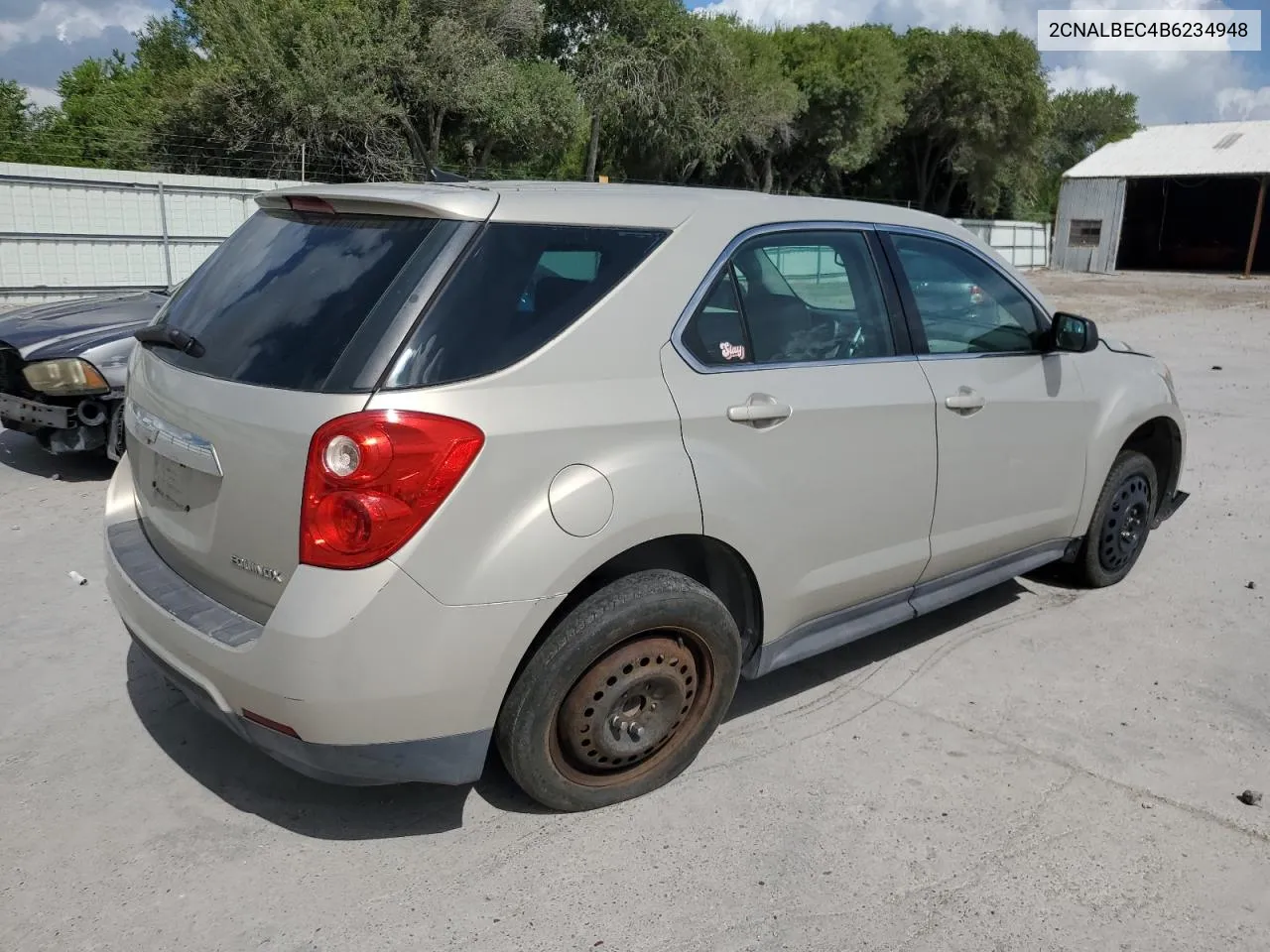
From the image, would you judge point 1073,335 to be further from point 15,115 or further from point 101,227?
point 15,115

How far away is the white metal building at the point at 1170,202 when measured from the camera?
3741 cm

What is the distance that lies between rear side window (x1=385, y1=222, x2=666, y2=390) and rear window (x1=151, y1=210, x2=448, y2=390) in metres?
0.11

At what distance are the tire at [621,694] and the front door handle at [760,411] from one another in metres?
0.50

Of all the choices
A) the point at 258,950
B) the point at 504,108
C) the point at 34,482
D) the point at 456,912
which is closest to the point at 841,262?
the point at 456,912

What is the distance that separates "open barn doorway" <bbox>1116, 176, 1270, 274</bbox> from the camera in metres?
42.7

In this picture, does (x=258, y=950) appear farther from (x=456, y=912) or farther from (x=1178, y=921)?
(x=1178, y=921)

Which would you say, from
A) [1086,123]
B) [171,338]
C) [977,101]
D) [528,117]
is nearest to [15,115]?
[528,117]

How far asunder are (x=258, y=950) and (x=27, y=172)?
16194 mm

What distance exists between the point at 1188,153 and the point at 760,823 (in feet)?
141

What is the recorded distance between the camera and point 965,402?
372 centimetres

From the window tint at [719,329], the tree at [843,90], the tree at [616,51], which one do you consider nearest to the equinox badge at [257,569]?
the window tint at [719,329]

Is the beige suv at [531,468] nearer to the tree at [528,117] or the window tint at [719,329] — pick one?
the window tint at [719,329]

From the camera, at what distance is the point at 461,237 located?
2680 mm

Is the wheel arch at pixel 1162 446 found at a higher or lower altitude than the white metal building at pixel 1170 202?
lower
